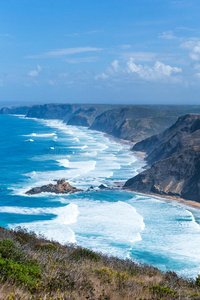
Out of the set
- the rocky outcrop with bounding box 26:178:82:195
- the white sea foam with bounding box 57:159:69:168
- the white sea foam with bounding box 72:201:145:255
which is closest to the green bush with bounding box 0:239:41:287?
the white sea foam with bounding box 72:201:145:255

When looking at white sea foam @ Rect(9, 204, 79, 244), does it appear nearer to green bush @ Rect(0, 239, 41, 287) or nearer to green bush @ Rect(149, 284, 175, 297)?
green bush @ Rect(149, 284, 175, 297)

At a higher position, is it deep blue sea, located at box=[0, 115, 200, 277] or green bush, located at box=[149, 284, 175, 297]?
green bush, located at box=[149, 284, 175, 297]

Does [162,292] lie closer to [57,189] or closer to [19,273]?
[19,273]

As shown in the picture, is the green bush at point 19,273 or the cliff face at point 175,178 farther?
the cliff face at point 175,178

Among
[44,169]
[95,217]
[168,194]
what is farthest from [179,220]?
[44,169]

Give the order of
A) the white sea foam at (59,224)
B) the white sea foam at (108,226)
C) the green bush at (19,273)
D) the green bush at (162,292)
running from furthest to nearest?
the white sea foam at (59,224), the white sea foam at (108,226), the green bush at (162,292), the green bush at (19,273)

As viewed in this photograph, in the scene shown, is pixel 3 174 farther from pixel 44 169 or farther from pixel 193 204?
pixel 193 204

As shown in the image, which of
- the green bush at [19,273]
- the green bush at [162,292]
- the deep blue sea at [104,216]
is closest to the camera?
the green bush at [19,273]

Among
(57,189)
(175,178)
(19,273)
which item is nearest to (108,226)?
(57,189)

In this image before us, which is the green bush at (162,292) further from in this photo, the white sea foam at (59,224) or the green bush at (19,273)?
the white sea foam at (59,224)

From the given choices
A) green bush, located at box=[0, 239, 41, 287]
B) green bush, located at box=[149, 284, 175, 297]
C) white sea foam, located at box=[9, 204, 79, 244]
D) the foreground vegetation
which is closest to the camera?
the foreground vegetation

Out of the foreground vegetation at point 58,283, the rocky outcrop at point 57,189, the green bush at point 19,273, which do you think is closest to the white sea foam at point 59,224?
the rocky outcrop at point 57,189

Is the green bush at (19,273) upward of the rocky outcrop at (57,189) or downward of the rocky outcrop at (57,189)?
upward
